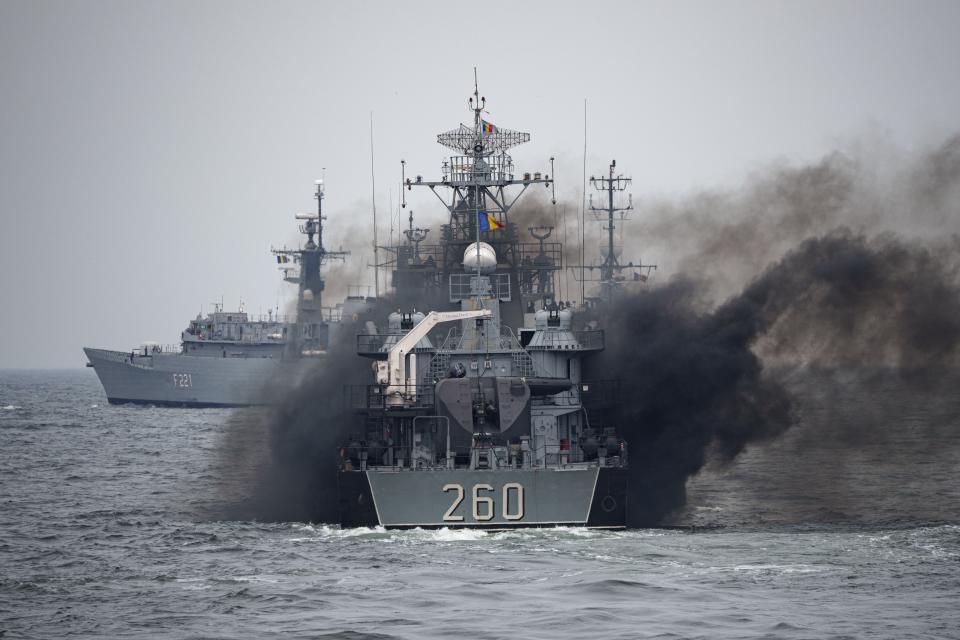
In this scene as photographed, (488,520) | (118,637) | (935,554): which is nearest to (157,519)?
(488,520)

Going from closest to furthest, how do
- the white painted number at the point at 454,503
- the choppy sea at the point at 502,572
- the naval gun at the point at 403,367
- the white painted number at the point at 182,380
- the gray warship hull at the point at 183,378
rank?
the choppy sea at the point at 502,572, the white painted number at the point at 454,503, the naval gun at the point at 403,367, the gray warship hull at the point at 183,378, the white painted number at the point at 182,380

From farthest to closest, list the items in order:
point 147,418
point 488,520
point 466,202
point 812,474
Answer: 1. point 147,418
2. point 812,474
3. point 466,202
4. point 488,520

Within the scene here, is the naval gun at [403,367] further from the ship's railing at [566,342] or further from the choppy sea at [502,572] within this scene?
the choppy sea at [502,572]

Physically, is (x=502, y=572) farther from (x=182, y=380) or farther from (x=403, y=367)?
(x=182, y=380)

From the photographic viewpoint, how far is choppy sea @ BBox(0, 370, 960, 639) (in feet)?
75.9

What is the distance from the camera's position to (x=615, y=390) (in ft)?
118

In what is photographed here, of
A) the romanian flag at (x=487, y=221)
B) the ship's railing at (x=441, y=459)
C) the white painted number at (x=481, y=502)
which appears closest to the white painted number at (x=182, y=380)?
the romanian flag at (x=487, y=221)

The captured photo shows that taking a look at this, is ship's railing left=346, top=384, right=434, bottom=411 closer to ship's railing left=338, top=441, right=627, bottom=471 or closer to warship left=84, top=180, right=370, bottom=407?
ship's railing left=338, top=441, right=627, bottom=471

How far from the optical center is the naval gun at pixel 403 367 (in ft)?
110

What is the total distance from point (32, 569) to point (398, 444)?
9.89m

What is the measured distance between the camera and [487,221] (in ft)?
126

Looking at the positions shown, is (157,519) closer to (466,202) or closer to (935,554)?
(466,202)

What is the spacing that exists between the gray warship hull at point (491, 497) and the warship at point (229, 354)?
249 feet

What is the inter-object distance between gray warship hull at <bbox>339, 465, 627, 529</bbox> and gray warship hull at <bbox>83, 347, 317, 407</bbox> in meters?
74.9
